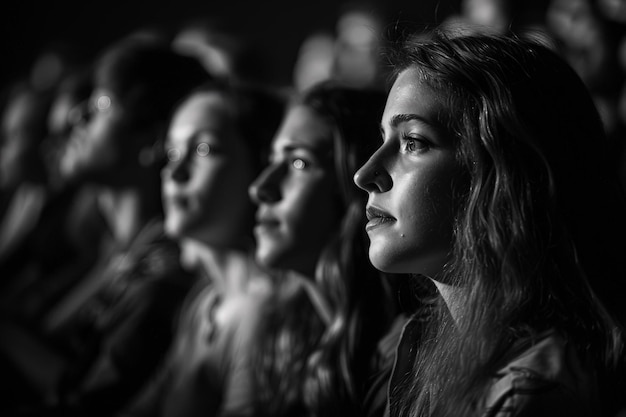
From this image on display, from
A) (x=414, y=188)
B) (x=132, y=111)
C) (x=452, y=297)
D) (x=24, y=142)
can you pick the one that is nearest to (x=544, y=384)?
(x=452, y=297)

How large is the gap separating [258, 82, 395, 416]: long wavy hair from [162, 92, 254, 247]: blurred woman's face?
0.28 metres

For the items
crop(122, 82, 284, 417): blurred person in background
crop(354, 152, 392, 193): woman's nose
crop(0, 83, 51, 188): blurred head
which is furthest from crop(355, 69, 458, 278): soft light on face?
crop(0, 83, 51, 188): blurred head

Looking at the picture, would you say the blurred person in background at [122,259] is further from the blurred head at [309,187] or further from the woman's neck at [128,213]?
the blurred head at [309,187]

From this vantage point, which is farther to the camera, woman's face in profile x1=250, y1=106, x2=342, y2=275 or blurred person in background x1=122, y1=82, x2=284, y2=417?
blurred person in background x1=122, y1=82, x2=284, y2=417

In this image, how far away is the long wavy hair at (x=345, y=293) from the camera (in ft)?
4.41

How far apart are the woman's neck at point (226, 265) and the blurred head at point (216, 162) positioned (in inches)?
1.5

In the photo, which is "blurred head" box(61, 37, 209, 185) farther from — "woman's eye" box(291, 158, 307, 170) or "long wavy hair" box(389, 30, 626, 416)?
"long wavy hair" box(389, 30, 626, 416)

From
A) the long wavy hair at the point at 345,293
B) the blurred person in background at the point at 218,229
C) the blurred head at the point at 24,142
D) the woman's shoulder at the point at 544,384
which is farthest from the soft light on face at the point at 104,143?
the woman's shoulder at the point at 544,384

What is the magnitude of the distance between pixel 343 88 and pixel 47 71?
9.20 feet

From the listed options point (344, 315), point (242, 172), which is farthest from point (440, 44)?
A: point (242, 172)

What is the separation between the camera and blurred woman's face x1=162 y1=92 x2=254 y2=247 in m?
1.72

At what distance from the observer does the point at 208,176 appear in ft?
5.62

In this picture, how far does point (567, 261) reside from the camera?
995 mm

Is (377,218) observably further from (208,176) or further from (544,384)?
(208,176)
